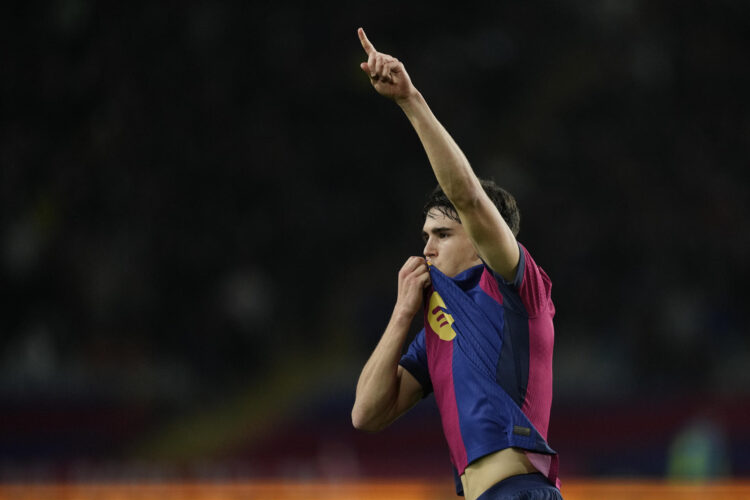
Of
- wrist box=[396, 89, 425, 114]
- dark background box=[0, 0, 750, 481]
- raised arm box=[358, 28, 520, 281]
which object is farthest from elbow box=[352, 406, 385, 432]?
dark background box=[0, 0, 750, 481]

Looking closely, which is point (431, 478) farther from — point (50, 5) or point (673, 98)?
point (50, 5)

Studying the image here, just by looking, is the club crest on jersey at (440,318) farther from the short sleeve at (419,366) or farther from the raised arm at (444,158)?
the raised arm at (444,158)

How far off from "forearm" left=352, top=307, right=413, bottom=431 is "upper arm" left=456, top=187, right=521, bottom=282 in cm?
36

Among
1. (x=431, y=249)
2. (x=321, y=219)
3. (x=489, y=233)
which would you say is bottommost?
(x=489, y=233)

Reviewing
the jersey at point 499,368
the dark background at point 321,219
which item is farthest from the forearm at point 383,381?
the dark background at point 321,219

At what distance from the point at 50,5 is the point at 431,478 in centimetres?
724

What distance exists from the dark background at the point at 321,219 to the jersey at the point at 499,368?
513 cm

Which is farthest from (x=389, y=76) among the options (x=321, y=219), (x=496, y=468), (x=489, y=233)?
(x=321, y=219)

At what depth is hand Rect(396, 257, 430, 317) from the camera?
2352 mm

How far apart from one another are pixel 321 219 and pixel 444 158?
24.5 ft

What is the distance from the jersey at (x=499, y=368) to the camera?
2.14m

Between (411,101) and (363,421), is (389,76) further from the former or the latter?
(363,421)

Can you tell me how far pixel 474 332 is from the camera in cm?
222

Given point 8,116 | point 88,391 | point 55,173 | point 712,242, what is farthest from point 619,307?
point 8,116
